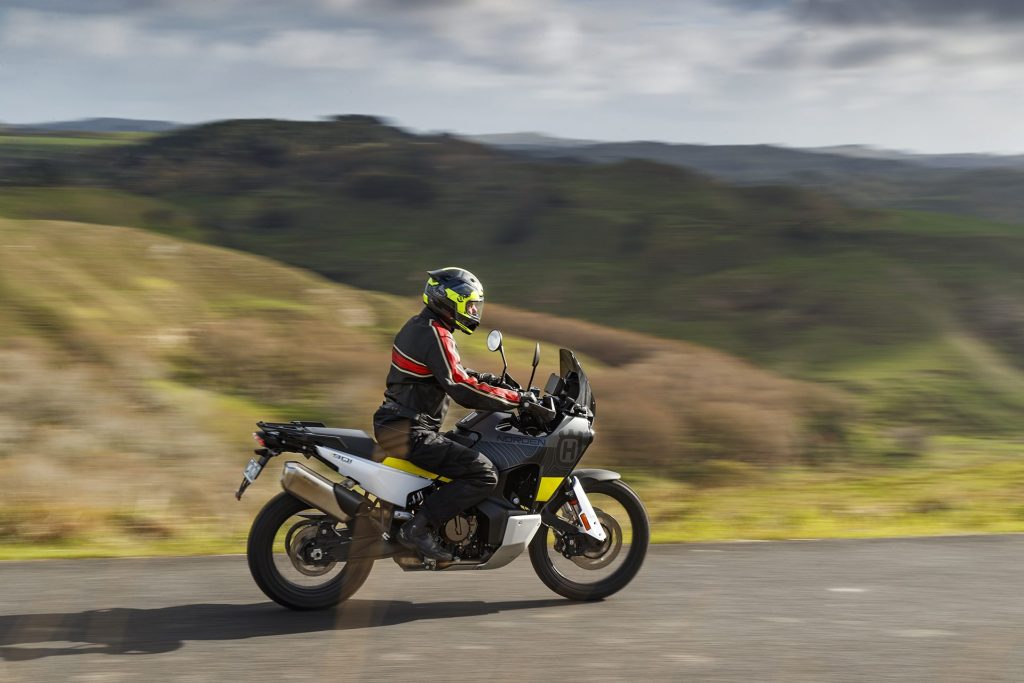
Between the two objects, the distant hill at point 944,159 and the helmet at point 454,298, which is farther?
the distant hill at point 944,159

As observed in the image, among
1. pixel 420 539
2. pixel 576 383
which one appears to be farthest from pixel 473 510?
pixel 576 383

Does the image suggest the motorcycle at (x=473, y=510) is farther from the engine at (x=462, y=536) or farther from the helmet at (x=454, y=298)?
the helmet at (x=454, y=298)

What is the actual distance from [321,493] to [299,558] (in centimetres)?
43

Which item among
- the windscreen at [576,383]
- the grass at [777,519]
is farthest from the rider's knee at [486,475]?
the grass at [777,519]

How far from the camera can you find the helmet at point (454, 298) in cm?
680

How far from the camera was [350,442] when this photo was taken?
22.3 feet

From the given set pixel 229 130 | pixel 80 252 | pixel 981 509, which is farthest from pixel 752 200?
pixel 981 509

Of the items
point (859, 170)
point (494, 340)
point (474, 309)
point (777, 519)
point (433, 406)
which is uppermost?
point (859, 170)

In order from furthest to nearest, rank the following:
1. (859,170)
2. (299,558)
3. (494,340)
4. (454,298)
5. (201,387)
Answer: (859,170), (201,387), (454,298), (299,558), (494,340)

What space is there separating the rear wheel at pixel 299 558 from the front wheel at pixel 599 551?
1.15 metres

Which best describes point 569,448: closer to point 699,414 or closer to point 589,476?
point 589,476

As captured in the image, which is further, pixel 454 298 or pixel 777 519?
pixel 777 519

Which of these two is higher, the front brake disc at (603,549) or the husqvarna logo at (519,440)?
the husqvarna logo at (519,440)


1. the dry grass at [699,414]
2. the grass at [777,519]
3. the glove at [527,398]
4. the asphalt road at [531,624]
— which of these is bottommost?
the dry grass at [699,414]
